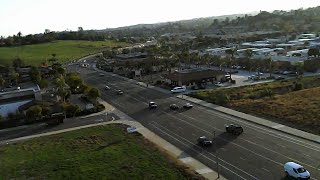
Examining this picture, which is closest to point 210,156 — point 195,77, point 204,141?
point 204,141

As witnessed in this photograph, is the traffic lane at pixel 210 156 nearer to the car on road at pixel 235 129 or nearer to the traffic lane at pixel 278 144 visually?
the car on road at pixel 235 129

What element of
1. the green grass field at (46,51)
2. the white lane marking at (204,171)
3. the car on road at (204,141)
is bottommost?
the green grass field at (46,51)

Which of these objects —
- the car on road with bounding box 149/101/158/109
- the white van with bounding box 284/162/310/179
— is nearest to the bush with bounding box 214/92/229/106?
the car on road with bounding box 149/101/158/109

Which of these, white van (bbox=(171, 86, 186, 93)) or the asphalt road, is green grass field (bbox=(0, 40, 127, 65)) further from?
the asphalt road

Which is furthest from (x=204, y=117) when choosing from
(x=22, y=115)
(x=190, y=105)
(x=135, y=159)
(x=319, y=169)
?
(x=22, y=115)

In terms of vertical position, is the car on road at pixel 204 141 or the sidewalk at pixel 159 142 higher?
the car on road at pixel 204 141

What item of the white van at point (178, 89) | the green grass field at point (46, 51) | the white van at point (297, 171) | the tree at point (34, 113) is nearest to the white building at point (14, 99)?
the tree at point (34, 113)

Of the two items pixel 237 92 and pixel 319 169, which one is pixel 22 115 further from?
pixel 319 169
